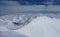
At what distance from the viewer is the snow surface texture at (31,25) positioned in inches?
44.5

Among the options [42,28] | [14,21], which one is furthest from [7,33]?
[42,28]

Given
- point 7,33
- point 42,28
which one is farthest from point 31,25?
point 7,33

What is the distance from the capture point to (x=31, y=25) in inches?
45.5

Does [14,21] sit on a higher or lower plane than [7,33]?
higher

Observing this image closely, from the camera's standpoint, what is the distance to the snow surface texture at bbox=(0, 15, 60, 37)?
113 cm

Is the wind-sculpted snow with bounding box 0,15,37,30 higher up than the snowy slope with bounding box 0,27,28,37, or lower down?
higher up

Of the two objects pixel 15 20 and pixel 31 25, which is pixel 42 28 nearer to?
pixel 31 25

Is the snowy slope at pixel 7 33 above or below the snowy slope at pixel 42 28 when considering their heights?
below

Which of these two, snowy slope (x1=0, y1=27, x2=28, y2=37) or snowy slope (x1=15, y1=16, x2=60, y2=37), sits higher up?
snowy slope (x1=15, y1=16, x2=60, y2=37)

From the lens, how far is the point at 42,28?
3.74 feet

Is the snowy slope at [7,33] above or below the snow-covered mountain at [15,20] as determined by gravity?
below

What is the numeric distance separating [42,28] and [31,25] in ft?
0.32

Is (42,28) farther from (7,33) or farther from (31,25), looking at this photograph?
(7,33)

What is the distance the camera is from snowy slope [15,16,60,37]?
1124 millimetres
